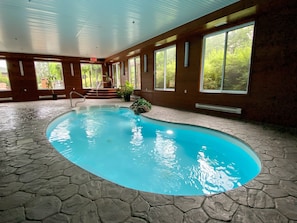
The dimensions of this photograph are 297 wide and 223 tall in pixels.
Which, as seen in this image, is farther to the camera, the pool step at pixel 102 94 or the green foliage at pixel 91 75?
the green foliage at pixel 91 75

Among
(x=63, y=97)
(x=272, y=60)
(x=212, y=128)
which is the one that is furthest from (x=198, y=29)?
(x=63, y=97)

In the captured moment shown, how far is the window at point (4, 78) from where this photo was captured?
8.97 m

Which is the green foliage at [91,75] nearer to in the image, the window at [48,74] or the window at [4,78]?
the window at [48,74]

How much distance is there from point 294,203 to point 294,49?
3.48 metres

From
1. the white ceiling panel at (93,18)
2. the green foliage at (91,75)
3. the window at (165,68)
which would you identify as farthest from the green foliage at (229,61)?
the green foliage at (91,75)

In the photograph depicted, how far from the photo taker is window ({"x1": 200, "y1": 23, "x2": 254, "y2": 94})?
4.27 meters

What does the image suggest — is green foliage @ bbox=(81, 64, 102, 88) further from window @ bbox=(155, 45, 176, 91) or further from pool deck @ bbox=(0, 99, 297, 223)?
pool deck @ bbox=(0, 99, 297, 223)

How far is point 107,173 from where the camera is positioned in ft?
8.70

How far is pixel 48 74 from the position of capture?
10.5 meters

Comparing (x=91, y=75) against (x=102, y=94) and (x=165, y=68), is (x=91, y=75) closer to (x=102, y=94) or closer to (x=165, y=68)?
(x=102, y=94)

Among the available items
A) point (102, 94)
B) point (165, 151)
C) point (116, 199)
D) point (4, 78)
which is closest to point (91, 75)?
point (102, 94)

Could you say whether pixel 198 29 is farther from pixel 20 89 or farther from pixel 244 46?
pixel 20 89

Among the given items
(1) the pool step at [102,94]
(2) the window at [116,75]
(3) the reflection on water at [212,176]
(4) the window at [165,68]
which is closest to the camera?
(3) the reflection on water at [212,176]

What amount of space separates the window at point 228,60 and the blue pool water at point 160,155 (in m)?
1.93
